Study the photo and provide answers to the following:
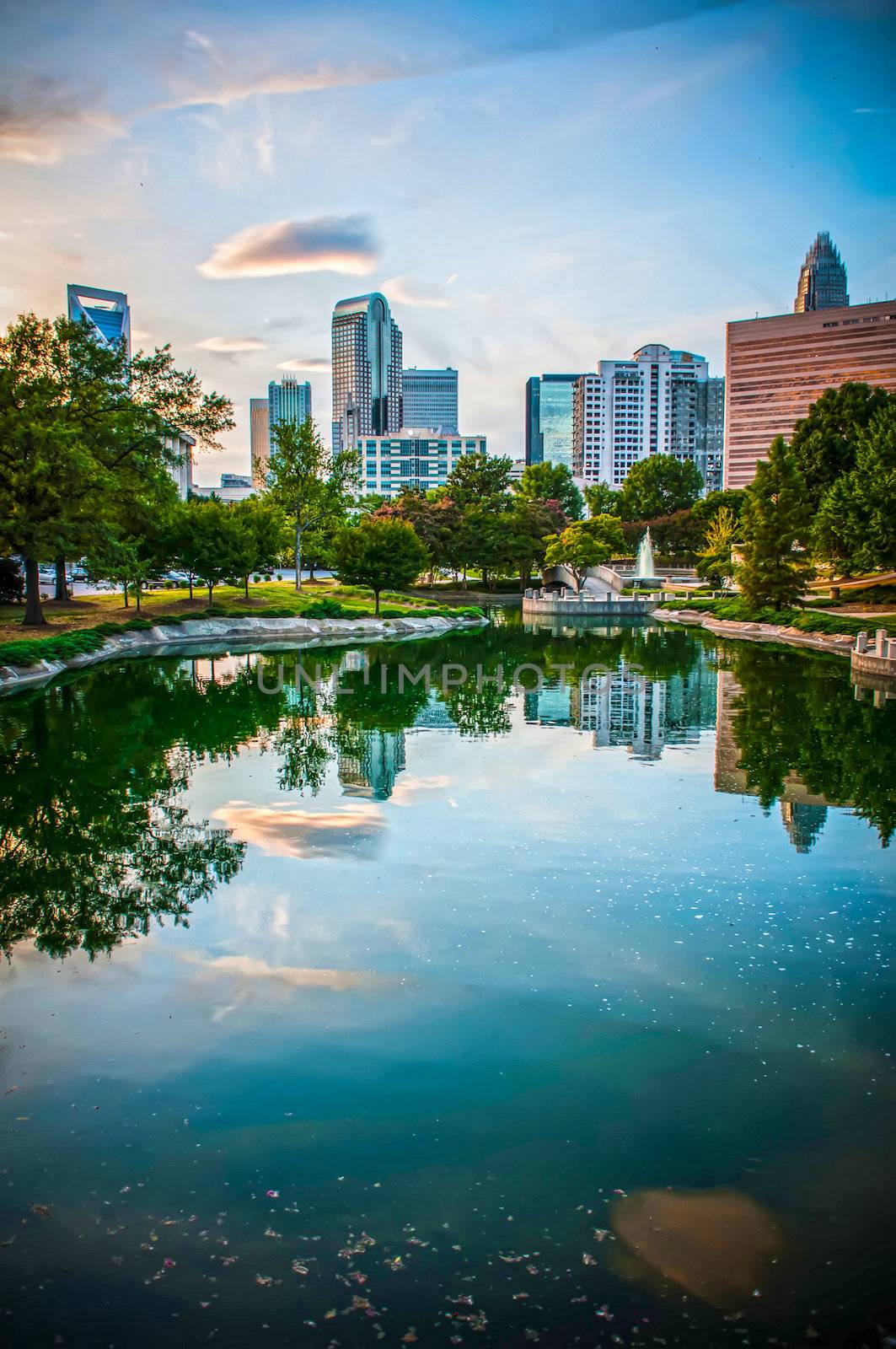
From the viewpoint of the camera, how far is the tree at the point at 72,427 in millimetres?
35406

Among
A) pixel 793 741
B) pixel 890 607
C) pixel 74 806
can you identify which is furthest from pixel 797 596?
pixel 74 806

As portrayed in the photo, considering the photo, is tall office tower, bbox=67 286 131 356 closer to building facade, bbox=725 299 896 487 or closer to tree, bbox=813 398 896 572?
building facade, bbox=725 299 896 487

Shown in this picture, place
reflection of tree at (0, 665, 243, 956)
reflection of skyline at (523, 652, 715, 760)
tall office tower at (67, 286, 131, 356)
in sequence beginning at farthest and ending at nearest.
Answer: tall office tower at (67, 286, 131, 356) < reflection of skyline at (523, 652, 715, 760) < reflection of tree at (0, 665, 243, 956)

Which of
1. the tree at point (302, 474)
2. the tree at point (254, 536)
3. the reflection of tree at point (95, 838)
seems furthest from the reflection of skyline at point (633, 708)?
the tree at point (302, 474)

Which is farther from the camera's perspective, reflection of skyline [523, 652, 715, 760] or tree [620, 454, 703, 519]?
tree [620, 454, 703, 519]

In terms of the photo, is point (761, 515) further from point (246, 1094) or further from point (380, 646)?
point (246, 1094)

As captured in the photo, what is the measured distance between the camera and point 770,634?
4631cm

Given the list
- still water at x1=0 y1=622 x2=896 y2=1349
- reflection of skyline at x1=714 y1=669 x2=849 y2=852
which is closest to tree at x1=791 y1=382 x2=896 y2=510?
reflection of skyline at x1=714 y1=669 x2=849 y2=852

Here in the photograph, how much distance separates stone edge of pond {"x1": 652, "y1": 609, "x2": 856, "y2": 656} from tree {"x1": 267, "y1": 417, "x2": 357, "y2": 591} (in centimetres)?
2408

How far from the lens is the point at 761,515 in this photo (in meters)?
49.8

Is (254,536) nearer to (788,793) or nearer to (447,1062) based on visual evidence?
(788,793)

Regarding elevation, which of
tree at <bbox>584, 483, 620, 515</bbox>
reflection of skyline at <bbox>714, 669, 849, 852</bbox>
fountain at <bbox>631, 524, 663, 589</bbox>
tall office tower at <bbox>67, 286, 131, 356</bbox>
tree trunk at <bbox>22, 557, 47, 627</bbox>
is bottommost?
reflection of skyline at <bbox>714, 669, 849, 852</bbox>

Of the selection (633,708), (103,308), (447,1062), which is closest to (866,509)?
(633,708)

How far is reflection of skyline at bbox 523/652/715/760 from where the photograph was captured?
1920cm
